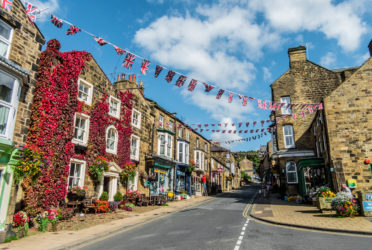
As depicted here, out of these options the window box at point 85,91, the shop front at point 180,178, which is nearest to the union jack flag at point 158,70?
the window box at point 85,91

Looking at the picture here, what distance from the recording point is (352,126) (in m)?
16.6

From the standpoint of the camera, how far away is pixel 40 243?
8148 millimetres

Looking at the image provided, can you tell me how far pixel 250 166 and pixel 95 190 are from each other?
289 ft

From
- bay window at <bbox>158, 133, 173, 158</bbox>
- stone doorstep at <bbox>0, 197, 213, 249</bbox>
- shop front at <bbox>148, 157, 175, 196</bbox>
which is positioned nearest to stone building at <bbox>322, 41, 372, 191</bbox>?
shop front at <bbox>148, 157, 175, 196</bbox>

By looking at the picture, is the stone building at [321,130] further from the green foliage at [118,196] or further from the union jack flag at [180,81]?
the green foliage at [118,196]

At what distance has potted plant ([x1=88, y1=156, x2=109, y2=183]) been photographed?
15.0 metres

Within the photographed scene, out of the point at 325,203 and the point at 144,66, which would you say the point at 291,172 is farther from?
the point at 144,66

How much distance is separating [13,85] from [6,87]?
267 millimetres

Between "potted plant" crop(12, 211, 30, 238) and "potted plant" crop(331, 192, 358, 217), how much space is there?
13.2 m

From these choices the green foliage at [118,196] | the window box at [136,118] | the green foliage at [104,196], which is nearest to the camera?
the green foliage at [104,196]

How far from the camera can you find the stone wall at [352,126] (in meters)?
15.9

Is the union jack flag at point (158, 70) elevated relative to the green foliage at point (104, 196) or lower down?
elevated

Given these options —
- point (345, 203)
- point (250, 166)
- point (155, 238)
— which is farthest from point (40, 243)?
point (250, 166)

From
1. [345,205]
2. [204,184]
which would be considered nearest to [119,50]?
[345,205]
